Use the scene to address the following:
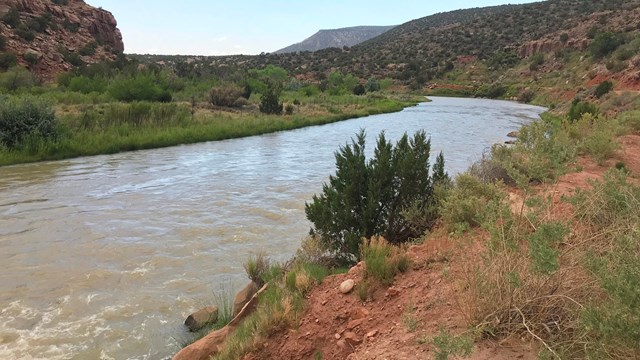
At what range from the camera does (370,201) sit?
7543mm

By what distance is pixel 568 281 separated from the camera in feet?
12.0

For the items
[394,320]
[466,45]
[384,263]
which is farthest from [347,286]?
[466,45]

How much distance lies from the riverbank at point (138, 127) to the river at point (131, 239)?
1.09 m

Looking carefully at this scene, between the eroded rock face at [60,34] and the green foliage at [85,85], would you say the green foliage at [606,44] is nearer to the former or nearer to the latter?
the green foliage at [85,85]

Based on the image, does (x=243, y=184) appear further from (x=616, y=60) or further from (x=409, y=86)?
(x=409, y=86)

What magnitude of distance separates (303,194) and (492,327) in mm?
11053

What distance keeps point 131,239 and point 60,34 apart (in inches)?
2141

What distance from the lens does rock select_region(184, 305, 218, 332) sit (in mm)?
6367

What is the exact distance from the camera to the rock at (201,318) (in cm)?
637

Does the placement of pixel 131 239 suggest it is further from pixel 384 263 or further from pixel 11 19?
pixel 11 19

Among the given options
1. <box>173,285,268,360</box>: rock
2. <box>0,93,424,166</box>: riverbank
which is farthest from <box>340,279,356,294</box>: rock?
<box>0,93,424,166</box>: riverbank

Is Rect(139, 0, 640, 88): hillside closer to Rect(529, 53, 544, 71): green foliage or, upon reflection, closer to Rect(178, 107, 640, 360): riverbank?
Rect(529, 53, 544, 71): green foliage

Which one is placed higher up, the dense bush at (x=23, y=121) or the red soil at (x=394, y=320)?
the dense bush at (x=23, y=121)

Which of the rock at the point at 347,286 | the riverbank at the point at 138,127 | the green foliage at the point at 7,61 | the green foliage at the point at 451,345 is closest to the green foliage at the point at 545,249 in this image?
the green foliage at the point at 451,345
